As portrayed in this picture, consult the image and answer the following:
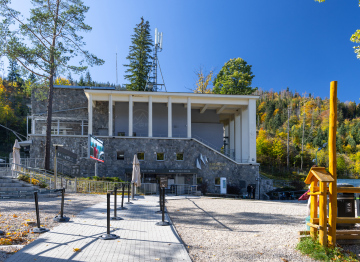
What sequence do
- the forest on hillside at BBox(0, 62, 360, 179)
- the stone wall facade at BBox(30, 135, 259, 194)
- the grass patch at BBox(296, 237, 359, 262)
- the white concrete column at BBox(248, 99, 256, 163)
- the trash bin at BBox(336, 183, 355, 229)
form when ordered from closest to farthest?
the grass patch at BBox(296, 237, 359, 262)
the trash bin at BBox(336, 183, 355, 229)
the stone wall facade at BBox(30, 135, 259, 194)
the white concrete column at BBox(248, 99, 256, 163)
the forest on hillside at BBox(0, 62, 360, 179)

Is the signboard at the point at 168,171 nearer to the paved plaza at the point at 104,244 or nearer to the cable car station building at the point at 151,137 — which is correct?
the cable car station building at the point at 151,137

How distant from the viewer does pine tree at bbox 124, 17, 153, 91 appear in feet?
176

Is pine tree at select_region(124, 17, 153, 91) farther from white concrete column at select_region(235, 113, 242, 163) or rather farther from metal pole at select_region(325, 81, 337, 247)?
metal pole at select_region(325, 81, 337, 247)

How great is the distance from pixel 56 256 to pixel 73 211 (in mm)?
6576

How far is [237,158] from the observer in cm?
3541

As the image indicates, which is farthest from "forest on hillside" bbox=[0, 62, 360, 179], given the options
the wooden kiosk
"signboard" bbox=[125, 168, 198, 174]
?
the wooden kiosk

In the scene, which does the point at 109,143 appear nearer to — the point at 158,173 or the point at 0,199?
the point at 158,173

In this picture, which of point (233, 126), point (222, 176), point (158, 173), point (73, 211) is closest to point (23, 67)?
point (158, 173)

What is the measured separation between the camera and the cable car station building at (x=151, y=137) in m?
28.4

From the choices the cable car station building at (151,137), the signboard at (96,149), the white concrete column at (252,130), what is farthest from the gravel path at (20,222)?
the white concrete column at (252,130)

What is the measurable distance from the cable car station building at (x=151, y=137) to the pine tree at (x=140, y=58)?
20.1 metres

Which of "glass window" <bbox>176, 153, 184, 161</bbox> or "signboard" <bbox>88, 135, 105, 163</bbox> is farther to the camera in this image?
"glass window" <bbox>176, 153, 184, 161</bbox>

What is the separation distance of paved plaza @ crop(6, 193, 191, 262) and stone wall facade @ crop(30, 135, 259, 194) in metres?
18.7

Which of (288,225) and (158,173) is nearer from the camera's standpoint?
(288,225)
